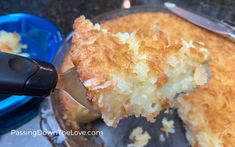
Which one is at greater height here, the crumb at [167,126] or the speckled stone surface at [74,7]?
the speckled stone surface at [74,7]

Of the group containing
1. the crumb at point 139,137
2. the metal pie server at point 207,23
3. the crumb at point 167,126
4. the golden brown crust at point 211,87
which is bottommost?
the crumb at point 139,137

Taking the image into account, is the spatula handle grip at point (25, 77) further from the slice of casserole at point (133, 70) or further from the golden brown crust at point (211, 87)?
the golden brown crust at point (211, 87)

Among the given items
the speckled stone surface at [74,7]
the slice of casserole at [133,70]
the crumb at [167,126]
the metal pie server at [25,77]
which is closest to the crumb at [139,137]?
the crumb at [167,126]

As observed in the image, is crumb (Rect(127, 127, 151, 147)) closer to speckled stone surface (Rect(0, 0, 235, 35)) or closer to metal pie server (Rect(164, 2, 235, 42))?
metal pie server (Rect(164, 2, 235, 42))

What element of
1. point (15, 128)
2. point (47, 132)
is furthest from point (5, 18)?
point (47, 132)

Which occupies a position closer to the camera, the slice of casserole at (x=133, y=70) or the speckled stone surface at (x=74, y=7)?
the slice of casserole at (x=133, y=70)

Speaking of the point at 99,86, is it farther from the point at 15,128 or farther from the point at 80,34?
the point at 15,128

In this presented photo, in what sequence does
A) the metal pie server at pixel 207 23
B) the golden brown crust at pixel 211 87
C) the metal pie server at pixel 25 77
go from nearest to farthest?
the metal pie server at pixel 25 77, the golden brown crust at pixel 211 87, the metal pie server at pixel 207 23

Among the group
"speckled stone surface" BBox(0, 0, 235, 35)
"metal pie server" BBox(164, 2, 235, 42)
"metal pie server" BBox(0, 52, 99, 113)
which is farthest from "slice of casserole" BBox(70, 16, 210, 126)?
"speckled stone surface" BBox(0, 0, 235, 35)
